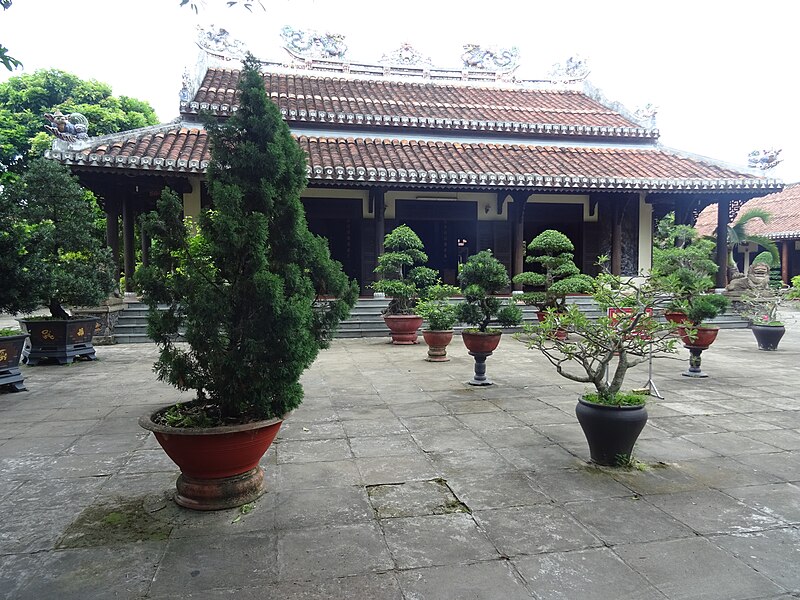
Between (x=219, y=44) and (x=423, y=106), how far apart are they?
20.1 feet

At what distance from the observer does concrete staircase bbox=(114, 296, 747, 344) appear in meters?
11.0

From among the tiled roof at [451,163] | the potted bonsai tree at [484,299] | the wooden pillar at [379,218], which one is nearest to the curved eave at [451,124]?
the tiled roof at [451,163]

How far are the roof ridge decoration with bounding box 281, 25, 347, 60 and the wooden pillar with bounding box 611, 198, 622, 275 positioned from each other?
9.12 metres

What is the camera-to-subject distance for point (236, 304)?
10.7ft

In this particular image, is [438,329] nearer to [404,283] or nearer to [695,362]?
[404,283]

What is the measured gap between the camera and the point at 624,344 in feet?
13.3

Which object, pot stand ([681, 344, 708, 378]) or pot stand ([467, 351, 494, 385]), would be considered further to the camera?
pot stand ([681, 344, 708, 378])

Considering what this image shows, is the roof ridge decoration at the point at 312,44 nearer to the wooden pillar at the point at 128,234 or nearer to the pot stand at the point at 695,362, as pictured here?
the wooden pillar at the point at 128,234

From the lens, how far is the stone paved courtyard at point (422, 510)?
2438 millimetres

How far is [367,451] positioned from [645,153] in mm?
13856

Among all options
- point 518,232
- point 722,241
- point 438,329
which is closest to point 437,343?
point 438,329

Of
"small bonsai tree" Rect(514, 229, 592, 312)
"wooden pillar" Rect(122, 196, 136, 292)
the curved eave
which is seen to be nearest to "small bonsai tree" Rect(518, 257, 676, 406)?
"small bonsai tree" Rect(514, 229, 592, 312)

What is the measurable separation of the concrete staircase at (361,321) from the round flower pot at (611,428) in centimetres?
681

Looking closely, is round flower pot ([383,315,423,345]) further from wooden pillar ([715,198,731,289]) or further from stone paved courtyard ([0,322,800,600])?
wooden pillar ([715,198,731,289])
